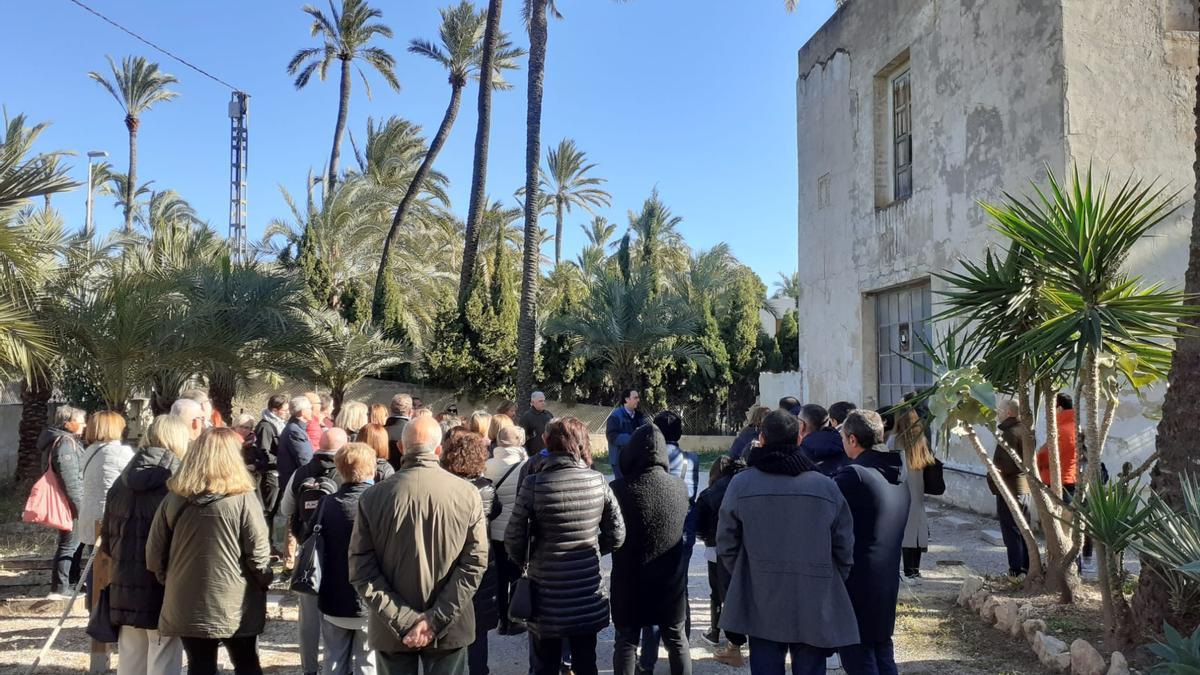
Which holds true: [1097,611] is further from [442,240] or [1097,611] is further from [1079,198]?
[442,240]

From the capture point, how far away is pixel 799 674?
13.1ft

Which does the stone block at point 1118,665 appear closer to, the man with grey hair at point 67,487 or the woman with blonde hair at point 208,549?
the woman with blonde hair at point 208,549

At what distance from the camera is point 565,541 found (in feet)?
14.1

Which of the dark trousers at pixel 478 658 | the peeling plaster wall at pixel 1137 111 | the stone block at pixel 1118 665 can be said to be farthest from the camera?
the peeling plaster wall at pixel 1137 111

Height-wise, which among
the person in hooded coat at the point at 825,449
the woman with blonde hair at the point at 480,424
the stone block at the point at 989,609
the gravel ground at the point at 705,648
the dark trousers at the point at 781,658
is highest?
the woman with blonde hair at the point at 480,424

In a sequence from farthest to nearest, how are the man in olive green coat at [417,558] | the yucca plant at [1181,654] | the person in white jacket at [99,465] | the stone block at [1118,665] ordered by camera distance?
the person in white jacket at [99,465] → the stone block at [1118,665] → the man in olive green coat at [417,558] → the yucca plant at [1181,654]

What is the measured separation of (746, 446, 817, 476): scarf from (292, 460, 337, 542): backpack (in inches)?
101

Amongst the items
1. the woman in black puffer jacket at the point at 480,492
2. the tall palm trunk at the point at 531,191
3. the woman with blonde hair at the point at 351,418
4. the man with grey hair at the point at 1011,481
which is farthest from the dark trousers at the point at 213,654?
the tall palm trunk at the point at 531,191

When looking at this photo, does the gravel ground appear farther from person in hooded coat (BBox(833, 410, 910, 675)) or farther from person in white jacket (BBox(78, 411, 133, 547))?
person in hooded coat (BBox(833, 410, 910, 675))

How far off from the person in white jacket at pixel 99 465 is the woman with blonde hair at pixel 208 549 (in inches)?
84.9

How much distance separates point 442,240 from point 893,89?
21.6m

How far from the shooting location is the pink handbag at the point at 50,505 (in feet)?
22.7

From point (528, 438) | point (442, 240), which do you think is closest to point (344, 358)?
point (528, 438)

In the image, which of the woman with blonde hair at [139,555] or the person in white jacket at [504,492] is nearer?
the woman with blonde hair at [139,555]
